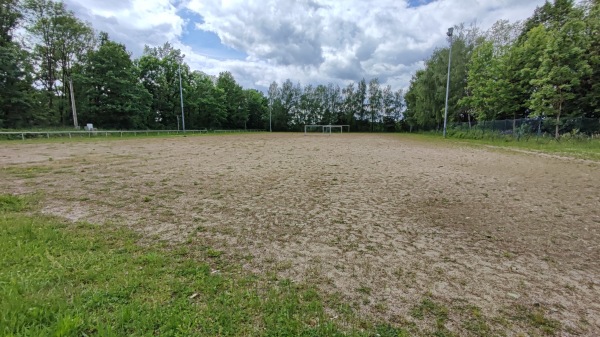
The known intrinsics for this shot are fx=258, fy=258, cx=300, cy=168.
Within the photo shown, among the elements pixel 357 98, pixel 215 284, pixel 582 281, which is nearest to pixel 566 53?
pixel 582 281

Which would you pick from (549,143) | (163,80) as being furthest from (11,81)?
(549,143)

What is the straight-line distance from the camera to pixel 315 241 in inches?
146

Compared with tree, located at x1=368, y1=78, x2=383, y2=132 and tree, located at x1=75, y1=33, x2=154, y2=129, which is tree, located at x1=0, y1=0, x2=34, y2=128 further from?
tree, located at x1=368, y1=78, x2=383, y2=132

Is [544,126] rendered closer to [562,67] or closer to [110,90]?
[562,67]

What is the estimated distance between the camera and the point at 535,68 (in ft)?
73.3

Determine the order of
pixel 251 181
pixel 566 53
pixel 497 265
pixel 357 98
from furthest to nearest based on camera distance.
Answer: pixel 357 98 → pixel 566 53 → pixel 251 181 → pixel 497 265

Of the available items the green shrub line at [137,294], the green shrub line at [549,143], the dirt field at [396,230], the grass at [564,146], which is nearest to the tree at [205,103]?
the dirt field at [396,230]

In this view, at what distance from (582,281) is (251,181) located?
6.50 m

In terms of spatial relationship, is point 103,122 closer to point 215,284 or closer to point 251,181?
→ point 251,181

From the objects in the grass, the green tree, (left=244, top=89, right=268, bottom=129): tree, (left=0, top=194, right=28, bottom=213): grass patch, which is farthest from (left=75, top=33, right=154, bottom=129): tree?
the green tree

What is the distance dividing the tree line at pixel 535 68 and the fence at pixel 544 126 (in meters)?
0.33

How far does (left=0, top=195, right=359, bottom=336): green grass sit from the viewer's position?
1977 mm

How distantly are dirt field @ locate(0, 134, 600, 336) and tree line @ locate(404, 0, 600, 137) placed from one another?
51.9 feet

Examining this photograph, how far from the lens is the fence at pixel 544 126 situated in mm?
18938
